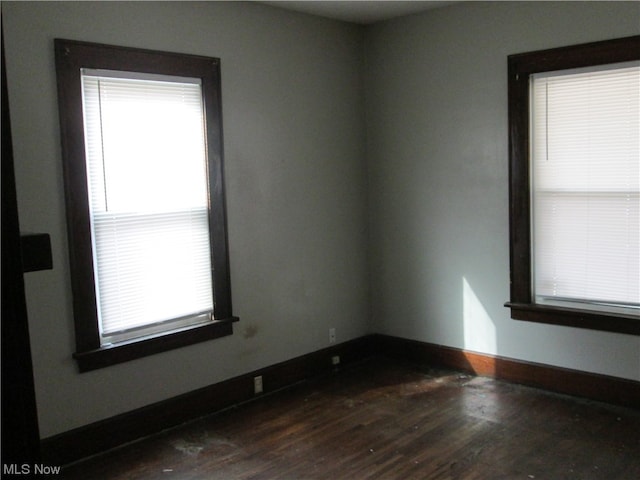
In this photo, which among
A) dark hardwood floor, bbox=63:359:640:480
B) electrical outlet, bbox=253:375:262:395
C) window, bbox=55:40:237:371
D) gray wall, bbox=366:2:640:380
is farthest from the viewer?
electrical outlet, bbox=253:375:262:395

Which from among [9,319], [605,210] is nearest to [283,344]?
[605,210]

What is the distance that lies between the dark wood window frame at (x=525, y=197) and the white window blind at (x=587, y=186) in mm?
54

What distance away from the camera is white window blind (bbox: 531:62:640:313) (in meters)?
3.66

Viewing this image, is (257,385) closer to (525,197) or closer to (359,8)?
(525,197)

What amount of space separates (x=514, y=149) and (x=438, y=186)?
0.65 metres

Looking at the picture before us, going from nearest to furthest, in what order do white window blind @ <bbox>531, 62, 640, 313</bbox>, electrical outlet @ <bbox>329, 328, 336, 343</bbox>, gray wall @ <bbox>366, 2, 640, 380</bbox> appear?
1. white window blind @ <bbox>531, 62, 640, 313</bbox>
2. gray wall @ <bbox>366, 2, 640, 380</bbox>
3. electrical outlet @ <bbox>329, 328, 336, 343</bbox>

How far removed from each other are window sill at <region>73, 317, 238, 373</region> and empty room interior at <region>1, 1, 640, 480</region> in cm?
1

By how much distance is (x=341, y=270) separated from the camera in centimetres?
478

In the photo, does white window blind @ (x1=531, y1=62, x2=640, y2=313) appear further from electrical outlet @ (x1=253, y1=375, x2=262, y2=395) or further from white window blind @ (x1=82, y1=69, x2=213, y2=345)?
white window blind @ (x1=82, y1=69, x2=213, y2=345)

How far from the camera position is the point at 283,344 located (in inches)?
171

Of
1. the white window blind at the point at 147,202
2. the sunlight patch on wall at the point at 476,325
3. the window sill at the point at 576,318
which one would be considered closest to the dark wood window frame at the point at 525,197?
the window sill at the point at 576,318

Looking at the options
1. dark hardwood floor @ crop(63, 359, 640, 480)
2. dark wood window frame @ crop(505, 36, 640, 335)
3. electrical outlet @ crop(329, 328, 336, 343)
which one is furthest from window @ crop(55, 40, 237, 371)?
dark wood window frame @ crop(505, 36, 640, 335)

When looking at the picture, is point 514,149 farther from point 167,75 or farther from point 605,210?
point 167,75

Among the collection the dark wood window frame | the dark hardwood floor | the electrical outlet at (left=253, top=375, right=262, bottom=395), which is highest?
the dark wood window frame
